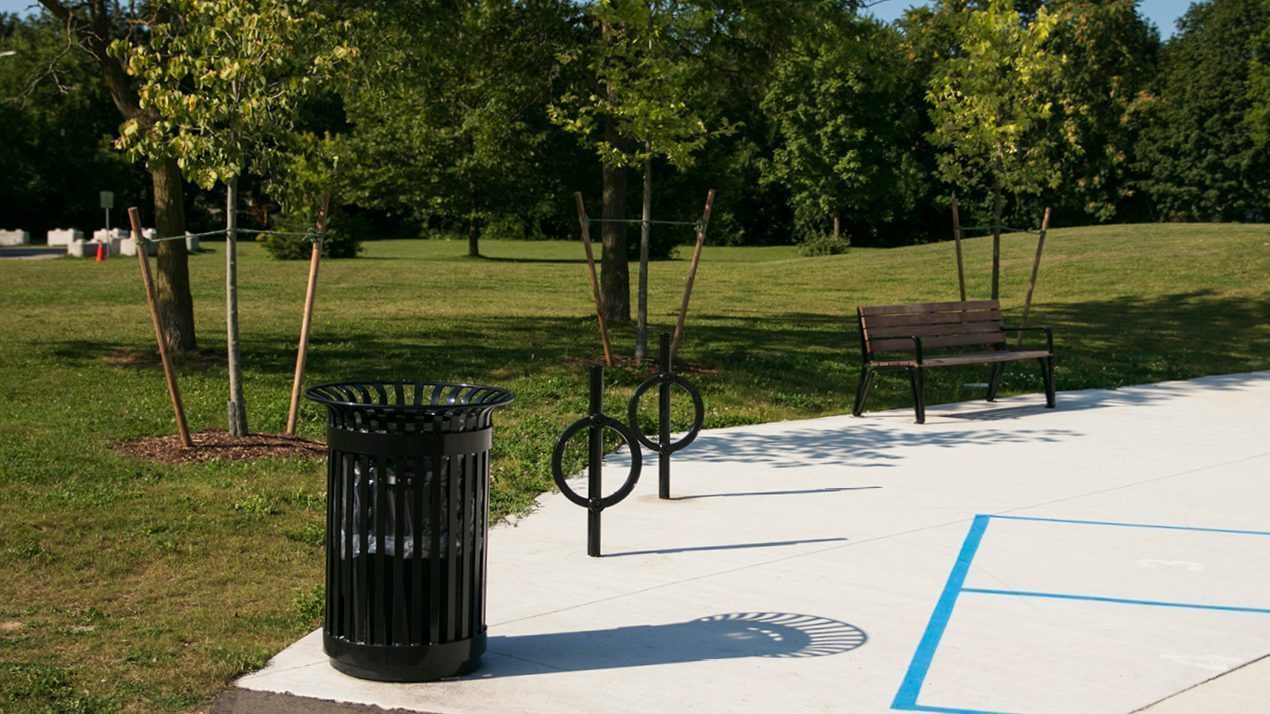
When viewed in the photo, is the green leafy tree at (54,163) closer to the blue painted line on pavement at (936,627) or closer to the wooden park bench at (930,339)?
the wooden park bench at (930,339)

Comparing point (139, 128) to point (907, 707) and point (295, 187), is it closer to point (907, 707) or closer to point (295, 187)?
point (295, 187)

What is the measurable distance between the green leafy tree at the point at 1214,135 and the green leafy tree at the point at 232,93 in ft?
183

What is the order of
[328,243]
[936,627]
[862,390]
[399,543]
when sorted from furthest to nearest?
[328,243]
[862,390]
[936,627]
[399,543]

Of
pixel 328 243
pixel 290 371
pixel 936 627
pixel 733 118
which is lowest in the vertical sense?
pixel 936 627

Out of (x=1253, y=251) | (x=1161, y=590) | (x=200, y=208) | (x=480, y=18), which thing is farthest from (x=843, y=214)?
(x=1161, y=590)

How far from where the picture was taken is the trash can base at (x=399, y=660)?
5031mm

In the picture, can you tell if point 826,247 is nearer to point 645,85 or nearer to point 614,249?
point 614,249

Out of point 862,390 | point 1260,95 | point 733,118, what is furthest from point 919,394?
point 733,118

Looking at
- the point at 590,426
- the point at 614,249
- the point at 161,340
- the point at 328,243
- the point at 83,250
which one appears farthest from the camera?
the point at 328,243

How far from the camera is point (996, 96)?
1647cm

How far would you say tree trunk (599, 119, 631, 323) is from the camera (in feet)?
56.3

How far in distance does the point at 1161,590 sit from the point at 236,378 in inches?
261

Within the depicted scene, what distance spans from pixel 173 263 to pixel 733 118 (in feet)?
180

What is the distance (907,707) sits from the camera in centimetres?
488
